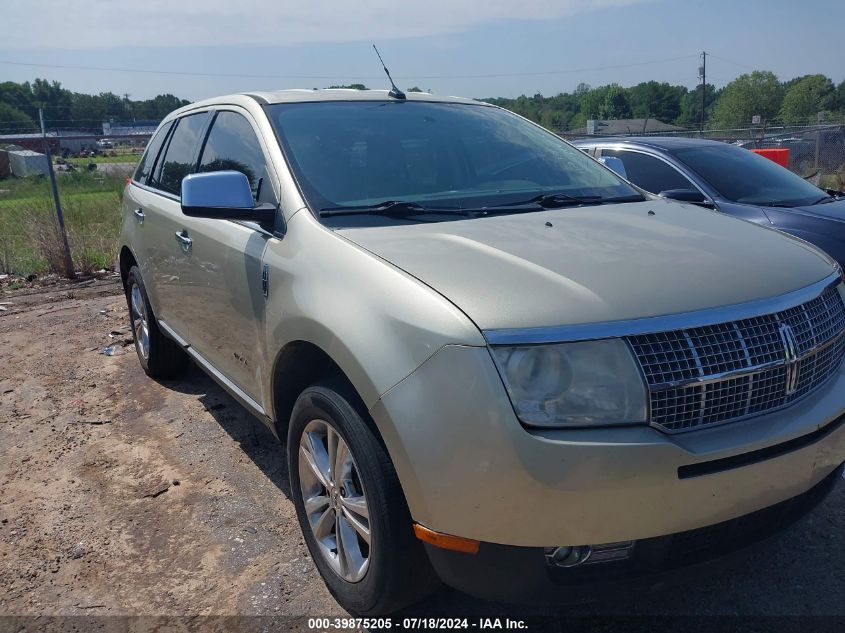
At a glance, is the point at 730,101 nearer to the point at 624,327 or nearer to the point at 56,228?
the point at 56,228

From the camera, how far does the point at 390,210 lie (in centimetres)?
291

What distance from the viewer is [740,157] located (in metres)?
7.07

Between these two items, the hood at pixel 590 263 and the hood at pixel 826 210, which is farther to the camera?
the hood at pixel 826 210

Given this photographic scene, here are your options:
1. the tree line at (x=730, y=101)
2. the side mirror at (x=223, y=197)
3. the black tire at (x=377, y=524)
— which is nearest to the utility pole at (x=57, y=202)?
the side mirror at (x=223, y=197)

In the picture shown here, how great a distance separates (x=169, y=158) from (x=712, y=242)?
340 centimetres

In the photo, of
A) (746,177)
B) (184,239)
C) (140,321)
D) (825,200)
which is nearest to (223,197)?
(184,239)

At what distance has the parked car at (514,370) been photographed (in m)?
1.96

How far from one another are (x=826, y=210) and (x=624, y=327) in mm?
5041

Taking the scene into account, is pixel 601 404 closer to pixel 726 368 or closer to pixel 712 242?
pixel 726 368

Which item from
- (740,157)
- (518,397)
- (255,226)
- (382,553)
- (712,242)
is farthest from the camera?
(740,157)

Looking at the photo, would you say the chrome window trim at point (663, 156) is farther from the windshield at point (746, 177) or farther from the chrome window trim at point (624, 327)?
the chrome window trim at point (624, 327)

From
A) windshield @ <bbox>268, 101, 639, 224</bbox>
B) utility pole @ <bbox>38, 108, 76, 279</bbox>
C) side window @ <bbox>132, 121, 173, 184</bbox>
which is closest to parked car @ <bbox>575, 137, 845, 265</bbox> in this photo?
windshield @ <bbox>268, 101, 639, 224</bbox>

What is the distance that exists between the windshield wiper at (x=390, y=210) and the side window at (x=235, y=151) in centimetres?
43

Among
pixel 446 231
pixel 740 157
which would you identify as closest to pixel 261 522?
pixel 446 231
